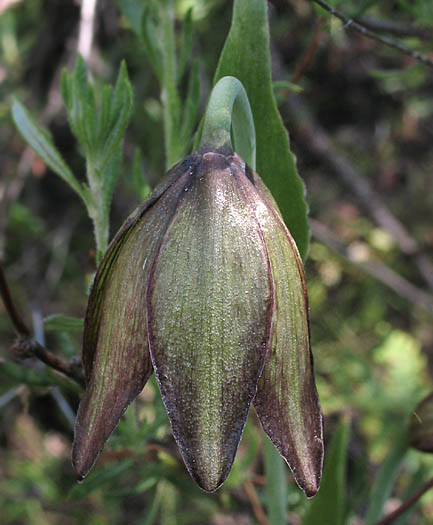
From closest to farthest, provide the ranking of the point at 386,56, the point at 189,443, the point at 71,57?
the point at 189,443 < the point at 71,57 < the point at 386,56

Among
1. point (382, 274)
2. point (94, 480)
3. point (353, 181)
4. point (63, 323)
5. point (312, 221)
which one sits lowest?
point (382, 274)

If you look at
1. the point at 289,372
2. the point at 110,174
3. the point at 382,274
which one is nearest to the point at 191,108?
the point at 110,174

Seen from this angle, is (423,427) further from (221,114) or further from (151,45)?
(151,45)

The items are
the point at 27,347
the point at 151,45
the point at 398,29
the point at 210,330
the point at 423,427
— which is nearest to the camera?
the point at 210,330

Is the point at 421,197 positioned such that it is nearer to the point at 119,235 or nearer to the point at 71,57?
the point at 71,57

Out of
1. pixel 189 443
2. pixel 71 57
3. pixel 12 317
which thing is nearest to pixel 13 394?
pixel 12 317

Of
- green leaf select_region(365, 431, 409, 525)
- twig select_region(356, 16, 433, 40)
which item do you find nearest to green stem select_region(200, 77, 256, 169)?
green leaf select_region(365, 431, 409, 525)

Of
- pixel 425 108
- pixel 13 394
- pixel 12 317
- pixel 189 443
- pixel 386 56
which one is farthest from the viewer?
pixel 425 108
